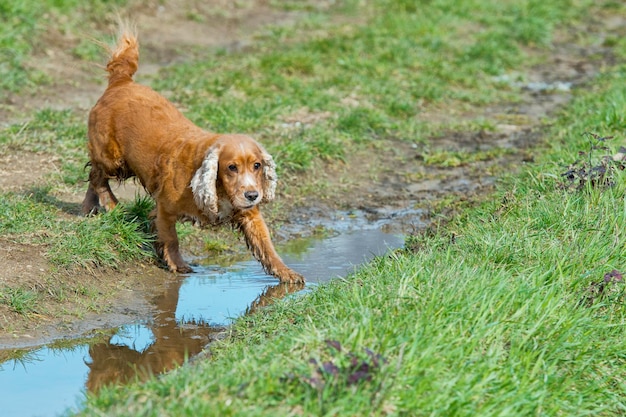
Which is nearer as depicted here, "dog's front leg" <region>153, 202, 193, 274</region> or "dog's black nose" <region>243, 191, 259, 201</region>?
"dog's black nose" <region>243, 191, 259, 201</region>

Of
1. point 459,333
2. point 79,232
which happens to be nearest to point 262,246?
point 79,232

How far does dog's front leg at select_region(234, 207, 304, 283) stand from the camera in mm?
7055

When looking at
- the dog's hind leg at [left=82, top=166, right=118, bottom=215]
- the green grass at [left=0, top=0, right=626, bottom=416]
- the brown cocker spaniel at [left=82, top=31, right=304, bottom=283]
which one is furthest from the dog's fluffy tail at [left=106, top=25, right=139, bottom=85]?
the green grass at [left=0, top=0, right=626, bottom=416]

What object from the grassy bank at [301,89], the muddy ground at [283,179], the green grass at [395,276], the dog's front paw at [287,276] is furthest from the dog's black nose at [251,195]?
the grassy bank at [301,89]

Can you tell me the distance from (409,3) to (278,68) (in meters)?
5.15

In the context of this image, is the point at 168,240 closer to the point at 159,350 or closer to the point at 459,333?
the point at 159,350

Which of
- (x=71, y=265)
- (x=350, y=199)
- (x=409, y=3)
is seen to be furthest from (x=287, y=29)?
(x=71, y=265)

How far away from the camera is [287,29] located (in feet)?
48.9

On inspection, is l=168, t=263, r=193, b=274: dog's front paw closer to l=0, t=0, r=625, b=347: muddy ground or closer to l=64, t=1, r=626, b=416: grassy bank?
l=0, t=0, r=625, b=347: muddy ground

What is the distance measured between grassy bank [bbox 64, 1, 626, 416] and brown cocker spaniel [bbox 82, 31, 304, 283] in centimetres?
87

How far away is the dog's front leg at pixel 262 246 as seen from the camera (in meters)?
7.05

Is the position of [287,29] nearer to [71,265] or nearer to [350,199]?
[350,199]

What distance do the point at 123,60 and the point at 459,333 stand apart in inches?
173

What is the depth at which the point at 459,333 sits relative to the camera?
478 cm
